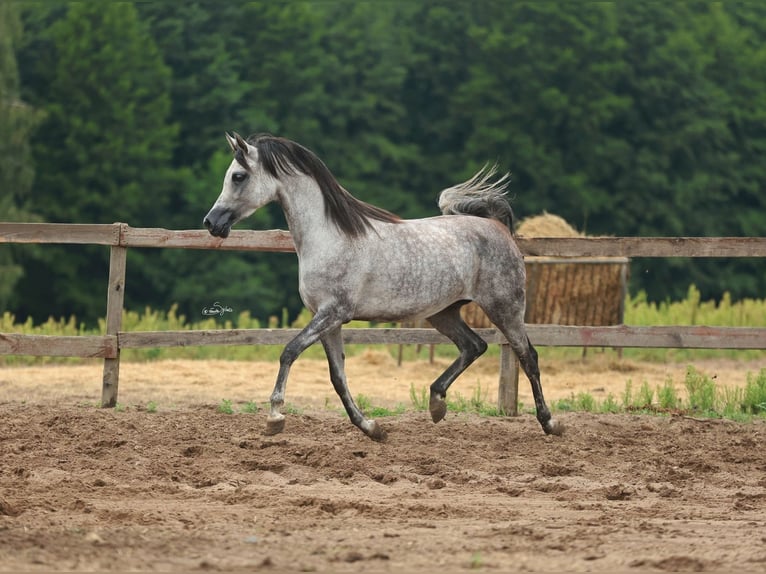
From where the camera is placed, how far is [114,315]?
10.4m

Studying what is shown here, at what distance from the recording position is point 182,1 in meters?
37.1

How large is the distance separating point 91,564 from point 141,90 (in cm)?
2968

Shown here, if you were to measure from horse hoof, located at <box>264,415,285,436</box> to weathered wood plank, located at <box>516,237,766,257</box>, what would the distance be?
103 inches

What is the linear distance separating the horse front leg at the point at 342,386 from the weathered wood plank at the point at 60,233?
96.5 inches

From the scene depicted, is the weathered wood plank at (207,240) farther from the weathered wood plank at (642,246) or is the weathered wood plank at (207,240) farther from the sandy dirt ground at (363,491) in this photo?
the weathered wood plank at (642,246)

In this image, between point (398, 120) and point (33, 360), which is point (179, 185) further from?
point (33, 360)

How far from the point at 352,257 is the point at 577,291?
743 centimetres

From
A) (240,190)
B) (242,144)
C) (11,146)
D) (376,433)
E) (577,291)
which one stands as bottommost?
(376,433)

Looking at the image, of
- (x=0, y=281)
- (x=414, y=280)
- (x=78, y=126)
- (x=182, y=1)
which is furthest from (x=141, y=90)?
(x=414, y=280)

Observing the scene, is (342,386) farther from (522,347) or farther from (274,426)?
(522,347)

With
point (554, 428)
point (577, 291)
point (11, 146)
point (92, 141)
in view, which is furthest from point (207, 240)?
point (92, 141)

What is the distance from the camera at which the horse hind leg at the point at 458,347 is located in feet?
30.7

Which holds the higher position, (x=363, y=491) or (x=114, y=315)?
(x=114, y=315)

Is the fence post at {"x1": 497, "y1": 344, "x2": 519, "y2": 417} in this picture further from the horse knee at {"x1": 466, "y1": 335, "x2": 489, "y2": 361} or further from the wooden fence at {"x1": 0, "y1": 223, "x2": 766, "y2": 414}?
the horse knee at {"x1": 466, "y1": 335, "x2": 489, "y2": 361}
